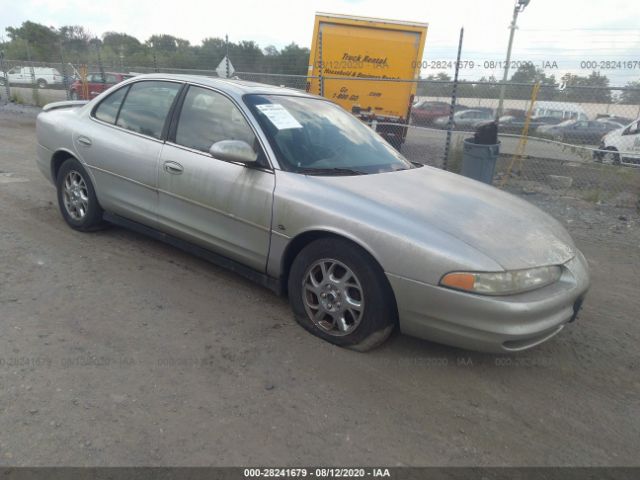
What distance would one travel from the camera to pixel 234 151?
3328 mm

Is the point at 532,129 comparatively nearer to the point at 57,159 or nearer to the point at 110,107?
the point at 110,107

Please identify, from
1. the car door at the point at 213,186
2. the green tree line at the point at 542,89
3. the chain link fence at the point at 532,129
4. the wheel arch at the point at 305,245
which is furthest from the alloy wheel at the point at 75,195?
the green tree line at the point at 542,89

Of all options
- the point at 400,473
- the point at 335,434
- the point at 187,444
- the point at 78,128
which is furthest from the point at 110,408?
the point at 78,128

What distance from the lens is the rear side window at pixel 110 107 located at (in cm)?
451

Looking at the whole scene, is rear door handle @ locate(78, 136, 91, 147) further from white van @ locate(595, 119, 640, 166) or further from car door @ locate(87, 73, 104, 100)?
car door @ locate(87, 73, 104, 100)

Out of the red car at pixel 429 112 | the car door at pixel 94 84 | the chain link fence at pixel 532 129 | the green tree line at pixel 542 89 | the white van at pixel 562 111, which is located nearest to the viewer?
the chain link fence at pixel 532 129

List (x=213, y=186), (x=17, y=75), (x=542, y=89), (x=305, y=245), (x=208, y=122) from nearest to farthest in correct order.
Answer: (x=305, y=245)
(x=213, y=186)
(x=208, y=122)
(x=542, y=89)
(x=17, y=75)

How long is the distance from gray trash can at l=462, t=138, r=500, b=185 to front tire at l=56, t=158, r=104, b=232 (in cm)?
525

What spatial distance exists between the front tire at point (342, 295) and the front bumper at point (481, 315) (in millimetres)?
113

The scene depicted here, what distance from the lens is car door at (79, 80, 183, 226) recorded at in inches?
160

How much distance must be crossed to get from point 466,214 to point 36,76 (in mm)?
20701

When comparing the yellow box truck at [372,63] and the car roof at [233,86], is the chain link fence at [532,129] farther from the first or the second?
the car roof at [233,86]

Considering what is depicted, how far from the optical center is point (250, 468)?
2.21 m

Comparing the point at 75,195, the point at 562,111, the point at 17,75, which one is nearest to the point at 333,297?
the point at 75,195
